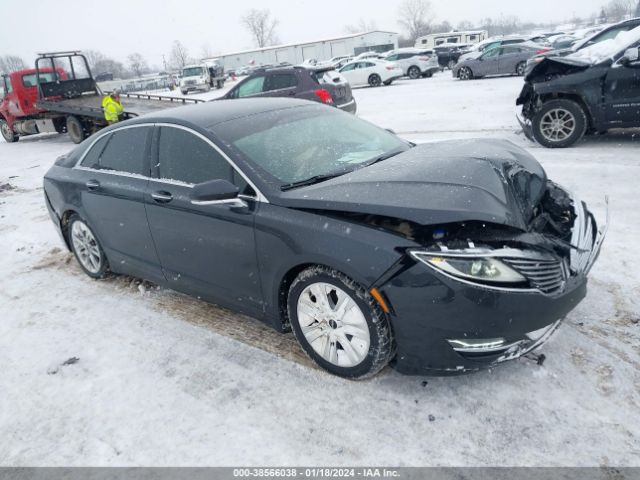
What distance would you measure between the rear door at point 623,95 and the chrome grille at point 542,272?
552 centimetres

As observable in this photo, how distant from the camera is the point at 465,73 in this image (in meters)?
21.9

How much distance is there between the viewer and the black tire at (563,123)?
718 centimetres

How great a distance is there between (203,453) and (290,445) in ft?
1.47

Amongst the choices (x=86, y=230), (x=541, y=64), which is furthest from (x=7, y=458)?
(x=541, y=64)

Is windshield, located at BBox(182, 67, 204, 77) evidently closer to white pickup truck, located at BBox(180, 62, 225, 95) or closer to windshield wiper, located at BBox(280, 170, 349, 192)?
white pickup truck, located at BBox(180, 62, 225, 95)

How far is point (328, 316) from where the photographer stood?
2.80m

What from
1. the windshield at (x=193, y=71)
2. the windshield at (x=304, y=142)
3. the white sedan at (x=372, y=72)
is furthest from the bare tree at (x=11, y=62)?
the windshield at (x=304, y=142)

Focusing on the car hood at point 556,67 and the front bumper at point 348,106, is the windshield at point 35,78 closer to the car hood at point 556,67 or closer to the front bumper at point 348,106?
the front bumper at point 348,106

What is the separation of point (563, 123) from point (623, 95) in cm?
88

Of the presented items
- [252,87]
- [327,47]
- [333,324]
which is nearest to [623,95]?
[333,324]

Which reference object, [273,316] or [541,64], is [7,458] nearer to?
[273,316]

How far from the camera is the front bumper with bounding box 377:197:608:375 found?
2377 millimetres

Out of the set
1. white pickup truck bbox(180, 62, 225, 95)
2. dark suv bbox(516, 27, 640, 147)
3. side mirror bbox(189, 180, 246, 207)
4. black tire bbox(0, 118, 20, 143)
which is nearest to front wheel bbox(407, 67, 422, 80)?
white pickup truck bbox(180, 62, 225, 95)

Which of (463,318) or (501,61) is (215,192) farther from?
(501,61)
